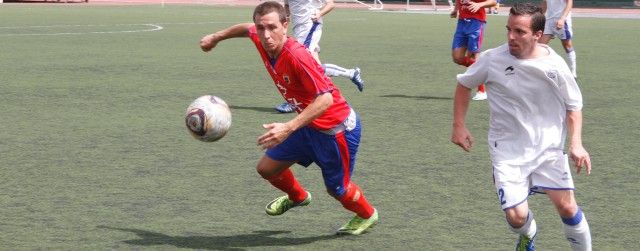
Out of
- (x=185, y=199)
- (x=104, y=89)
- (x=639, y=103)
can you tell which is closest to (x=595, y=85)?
(x=639, y=103)

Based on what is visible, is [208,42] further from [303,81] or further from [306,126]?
[303,81]

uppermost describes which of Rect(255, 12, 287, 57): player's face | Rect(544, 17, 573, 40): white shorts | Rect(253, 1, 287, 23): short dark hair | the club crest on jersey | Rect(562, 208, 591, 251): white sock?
Rect(253, 1, 287, 23): short dark hair

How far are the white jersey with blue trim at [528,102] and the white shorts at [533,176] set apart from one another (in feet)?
0.13

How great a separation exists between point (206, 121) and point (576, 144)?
219cm

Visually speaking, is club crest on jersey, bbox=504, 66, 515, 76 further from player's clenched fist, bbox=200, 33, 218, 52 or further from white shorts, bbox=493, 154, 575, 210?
player's clenched fist, bbox=200, 33, 218, 52

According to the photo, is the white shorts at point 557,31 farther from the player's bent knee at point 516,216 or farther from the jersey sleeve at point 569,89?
the player's bent knee at point 516,216

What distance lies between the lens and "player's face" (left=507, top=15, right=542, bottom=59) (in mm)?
6059

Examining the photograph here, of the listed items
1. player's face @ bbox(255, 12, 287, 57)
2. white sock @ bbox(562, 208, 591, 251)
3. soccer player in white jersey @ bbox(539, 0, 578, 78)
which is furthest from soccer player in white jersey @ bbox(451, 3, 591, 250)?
soccer player in white jersey @ bbox(539, 0, 578, 78)

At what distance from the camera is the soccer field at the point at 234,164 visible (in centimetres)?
716

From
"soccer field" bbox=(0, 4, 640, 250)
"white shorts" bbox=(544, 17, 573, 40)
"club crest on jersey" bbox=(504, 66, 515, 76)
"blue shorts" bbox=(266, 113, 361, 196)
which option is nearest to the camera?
"club crest on jersey" bbox=(504, 66, 515, 76)

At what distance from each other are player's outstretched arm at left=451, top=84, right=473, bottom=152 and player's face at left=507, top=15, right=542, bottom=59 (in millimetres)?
467

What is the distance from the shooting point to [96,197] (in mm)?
8164

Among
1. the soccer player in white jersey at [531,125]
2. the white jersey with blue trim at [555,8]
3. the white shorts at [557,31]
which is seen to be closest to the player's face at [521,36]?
the soccer player in white jersey at [531,125]

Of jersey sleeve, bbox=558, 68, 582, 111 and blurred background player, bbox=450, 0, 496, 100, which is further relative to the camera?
blurred background player, bbox=450, 0, 496, 100
